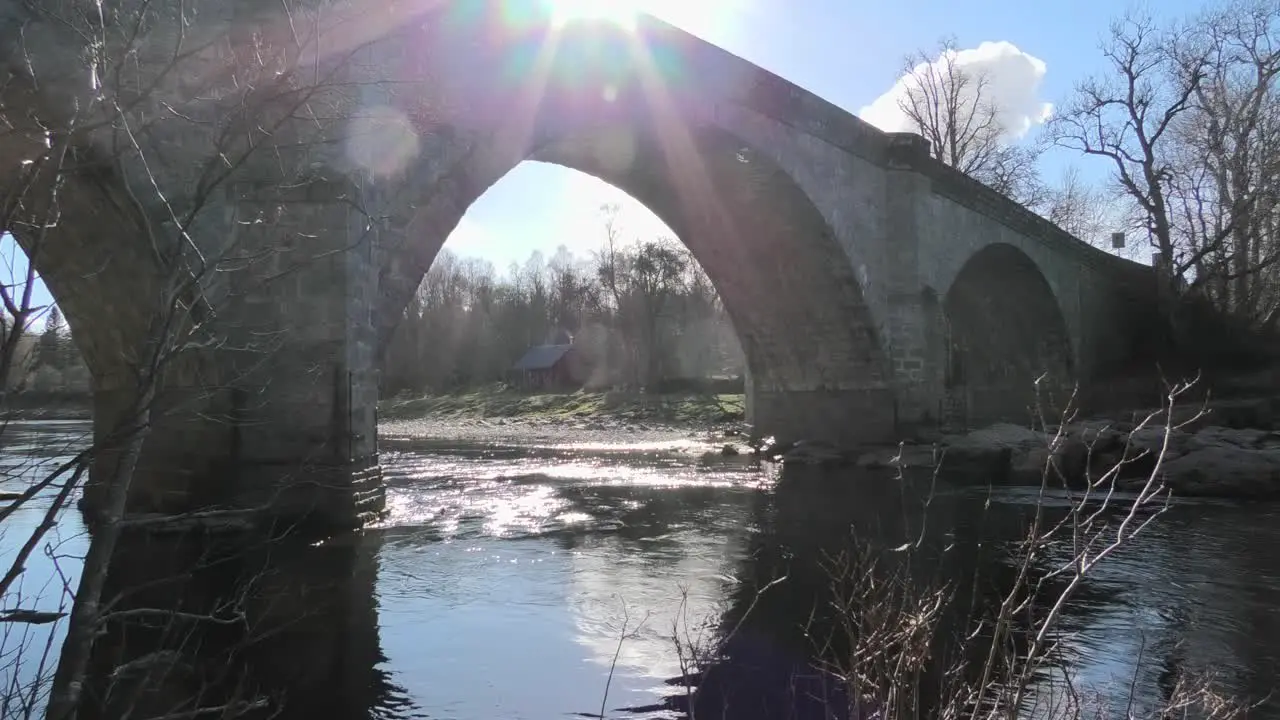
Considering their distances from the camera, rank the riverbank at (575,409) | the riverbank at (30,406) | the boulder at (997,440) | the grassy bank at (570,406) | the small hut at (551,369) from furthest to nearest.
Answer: the small hut at (551,369), the grassy bank at (570,406), the riverbank at (575,409), the boulder at (997,440), the riverbank at (30,406)

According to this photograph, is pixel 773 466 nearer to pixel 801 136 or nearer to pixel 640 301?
pixel 801 136

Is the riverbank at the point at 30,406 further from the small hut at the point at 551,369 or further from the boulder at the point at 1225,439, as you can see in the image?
the small hut at the point at 551,369

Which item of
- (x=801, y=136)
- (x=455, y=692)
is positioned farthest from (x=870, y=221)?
(x=455, y=692)

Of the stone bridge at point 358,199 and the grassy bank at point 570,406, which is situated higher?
the stone bridge at point 358,199

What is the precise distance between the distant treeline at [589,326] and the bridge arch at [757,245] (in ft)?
67.0

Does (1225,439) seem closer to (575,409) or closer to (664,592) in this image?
(664,592)

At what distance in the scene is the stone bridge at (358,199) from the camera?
301 centimetres

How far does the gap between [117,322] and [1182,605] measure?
32.6 feet

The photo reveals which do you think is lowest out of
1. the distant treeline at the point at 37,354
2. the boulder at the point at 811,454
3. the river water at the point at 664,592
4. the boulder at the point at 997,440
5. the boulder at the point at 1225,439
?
the river water at the point at 664,592

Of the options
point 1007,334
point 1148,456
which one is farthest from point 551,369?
point 1148,456

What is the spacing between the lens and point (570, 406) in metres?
40.3

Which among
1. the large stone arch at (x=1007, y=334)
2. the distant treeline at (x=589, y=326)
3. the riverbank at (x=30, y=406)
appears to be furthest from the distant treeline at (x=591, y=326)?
the riverbank at (x=30, y=406)

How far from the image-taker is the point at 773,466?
1702 centimetres

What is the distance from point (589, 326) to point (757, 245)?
34066 mm
